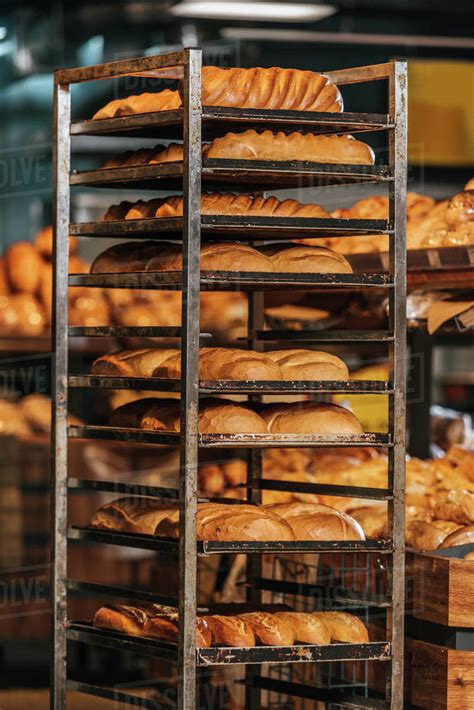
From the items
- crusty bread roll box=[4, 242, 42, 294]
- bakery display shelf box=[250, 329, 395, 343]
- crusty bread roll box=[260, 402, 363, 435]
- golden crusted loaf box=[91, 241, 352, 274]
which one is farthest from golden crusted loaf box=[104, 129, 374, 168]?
crusty bread roll box=[4, 242, 42, 294]

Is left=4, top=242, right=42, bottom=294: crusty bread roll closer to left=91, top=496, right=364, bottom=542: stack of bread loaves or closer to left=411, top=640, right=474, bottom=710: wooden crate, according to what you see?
left=91, top=496, right=364, bottom=542: stack of bread loaves

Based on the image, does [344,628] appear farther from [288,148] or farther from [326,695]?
[288,148]

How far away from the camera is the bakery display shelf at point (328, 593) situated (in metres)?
2.64

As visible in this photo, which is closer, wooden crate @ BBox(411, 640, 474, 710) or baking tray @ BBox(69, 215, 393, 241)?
baking tray @ BBox(69, 215, 393, 241)

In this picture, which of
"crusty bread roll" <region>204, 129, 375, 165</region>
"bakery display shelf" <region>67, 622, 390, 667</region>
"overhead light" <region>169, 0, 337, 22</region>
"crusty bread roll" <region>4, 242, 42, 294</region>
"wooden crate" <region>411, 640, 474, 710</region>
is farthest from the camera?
"overhead light" <region>169, 0, 337, 22</region>

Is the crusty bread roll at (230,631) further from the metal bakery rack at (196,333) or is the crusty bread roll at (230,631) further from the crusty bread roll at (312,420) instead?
the crusty bread roll at (312,420)

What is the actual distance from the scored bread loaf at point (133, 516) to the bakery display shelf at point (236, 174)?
0.75 m

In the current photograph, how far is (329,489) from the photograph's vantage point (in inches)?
110

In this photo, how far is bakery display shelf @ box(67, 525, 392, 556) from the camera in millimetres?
2455

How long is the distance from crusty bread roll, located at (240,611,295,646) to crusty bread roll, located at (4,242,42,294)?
126 inches

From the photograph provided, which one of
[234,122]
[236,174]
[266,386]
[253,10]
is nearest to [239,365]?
[266,386]

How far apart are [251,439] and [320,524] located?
0.27 m

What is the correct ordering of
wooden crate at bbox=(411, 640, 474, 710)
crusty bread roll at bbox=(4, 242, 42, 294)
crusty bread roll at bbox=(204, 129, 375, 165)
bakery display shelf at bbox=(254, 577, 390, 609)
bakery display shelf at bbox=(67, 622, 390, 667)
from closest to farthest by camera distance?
bakery display shelf at bbox=(67, 622, 390, 667) → crusty bread roll at bbox=(204, 129, 375, 165) → bakery display shelf at bbox=(254, 577, 390, 609) → wooden crate at bbox=(411, 640, 474, 710) → crusty bread roll at bbox=(4, 242, 42, 294)

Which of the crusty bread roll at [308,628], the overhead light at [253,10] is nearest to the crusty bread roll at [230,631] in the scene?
the crusty bread roll at [308,628]
